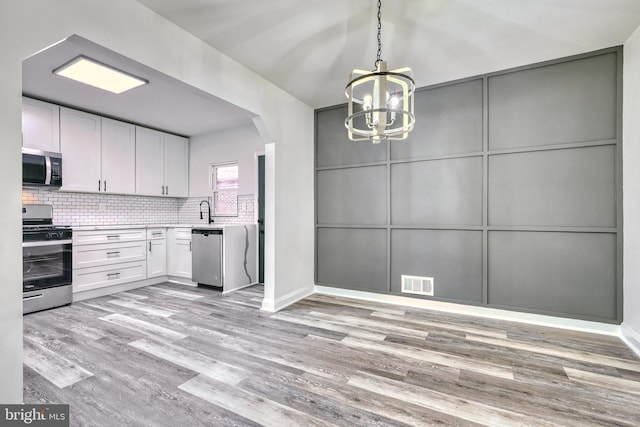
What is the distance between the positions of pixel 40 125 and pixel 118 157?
941mm

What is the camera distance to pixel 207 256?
4277 mm

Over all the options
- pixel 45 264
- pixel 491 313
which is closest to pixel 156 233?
pixel 45 264

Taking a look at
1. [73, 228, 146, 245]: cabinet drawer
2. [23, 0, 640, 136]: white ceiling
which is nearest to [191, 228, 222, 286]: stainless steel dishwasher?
[73, 228, 146, 245]: cabinet drawer

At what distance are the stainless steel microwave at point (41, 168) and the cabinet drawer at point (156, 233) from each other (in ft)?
4.18

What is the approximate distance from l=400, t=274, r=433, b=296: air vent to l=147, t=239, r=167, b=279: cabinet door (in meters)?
3.75

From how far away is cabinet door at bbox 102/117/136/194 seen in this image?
14.0ft

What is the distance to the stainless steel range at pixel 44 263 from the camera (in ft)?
10.6

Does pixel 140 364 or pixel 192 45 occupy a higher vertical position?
pixel 192 45

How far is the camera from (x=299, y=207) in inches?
151

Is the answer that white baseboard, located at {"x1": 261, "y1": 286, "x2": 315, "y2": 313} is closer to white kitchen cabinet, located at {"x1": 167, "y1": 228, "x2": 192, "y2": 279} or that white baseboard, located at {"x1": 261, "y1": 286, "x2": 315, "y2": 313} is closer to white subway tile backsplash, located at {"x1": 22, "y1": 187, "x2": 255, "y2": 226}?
white subway tile backsplash, located at {"x1": 22, "y1": 187, "x2": 255, "y2": 226}

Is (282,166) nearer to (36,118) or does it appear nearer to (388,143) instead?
(388,143)

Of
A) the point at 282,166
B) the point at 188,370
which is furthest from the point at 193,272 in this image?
the point at 188,370

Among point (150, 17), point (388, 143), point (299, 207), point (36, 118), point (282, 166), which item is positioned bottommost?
point (299, 207)

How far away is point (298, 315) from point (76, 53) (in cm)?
328
